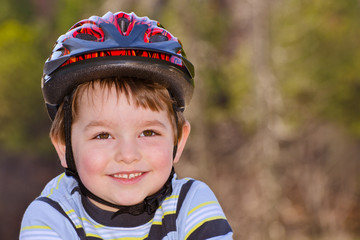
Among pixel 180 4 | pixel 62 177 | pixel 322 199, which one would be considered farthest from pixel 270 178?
pixel 62 177

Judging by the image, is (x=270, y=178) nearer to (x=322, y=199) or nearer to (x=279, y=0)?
(x=322, y=199)

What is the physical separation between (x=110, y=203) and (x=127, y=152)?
31 cm

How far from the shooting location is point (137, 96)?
96.8 inches

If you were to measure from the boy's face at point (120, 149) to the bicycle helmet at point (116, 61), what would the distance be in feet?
0.28

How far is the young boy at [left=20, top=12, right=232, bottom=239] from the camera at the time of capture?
7.85ft

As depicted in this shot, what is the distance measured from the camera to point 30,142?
64.5 ft

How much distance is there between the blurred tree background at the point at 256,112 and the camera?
49.5ft

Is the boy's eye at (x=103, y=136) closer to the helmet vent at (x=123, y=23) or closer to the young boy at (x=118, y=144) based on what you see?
the young boy at (x=118, y=144)

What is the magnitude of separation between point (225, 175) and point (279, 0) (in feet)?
22.0

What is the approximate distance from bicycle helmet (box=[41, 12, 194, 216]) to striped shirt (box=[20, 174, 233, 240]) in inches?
2.3

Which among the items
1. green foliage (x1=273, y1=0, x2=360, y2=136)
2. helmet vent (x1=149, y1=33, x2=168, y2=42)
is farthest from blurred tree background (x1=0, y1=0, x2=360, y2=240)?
helmet vent (x1=149, y1=33, x2=168, y2=42)

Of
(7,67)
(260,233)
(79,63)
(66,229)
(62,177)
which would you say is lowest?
(260,233)

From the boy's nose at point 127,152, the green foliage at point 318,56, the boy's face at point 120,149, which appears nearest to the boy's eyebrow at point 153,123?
the boy's face at point 120,149

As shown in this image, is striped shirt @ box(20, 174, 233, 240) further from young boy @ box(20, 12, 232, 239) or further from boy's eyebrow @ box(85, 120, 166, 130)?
boy's eyebrow @ box(85, 120, 166, 130)
